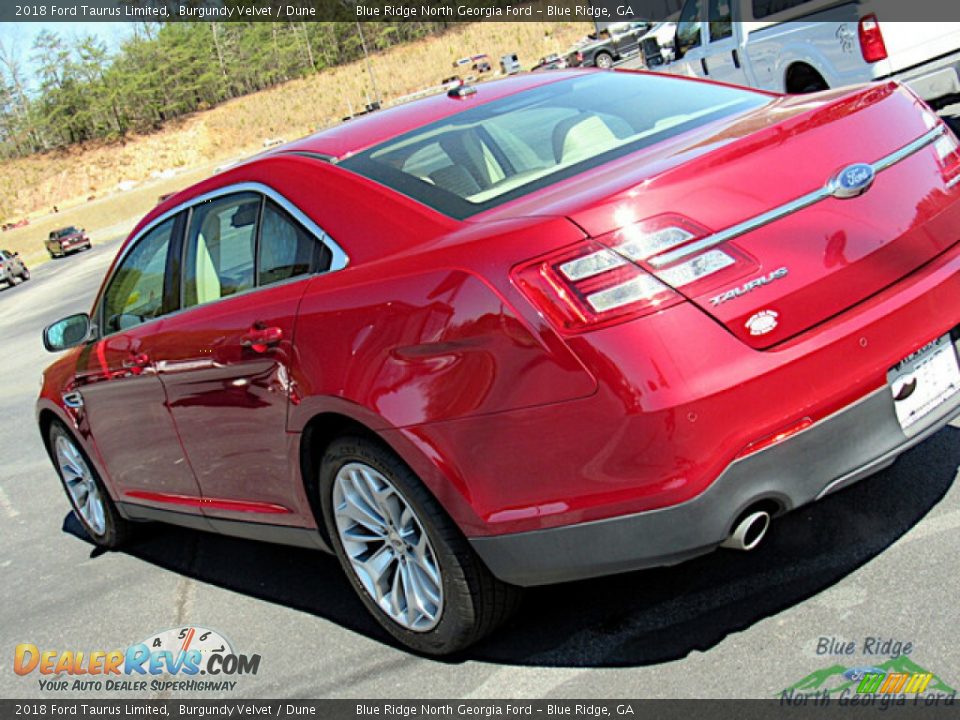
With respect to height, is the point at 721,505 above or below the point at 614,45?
above

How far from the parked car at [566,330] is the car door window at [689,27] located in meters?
7.98

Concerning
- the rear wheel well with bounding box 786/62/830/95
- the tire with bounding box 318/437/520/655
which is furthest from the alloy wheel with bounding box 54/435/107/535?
the rear wheel well with bounding box 786/62/830/95

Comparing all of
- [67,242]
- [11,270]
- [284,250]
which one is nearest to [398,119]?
[284,250]

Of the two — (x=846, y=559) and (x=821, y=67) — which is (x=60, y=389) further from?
(x=821, y=67)

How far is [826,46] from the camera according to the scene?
29.2 ft

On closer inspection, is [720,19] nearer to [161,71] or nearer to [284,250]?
[284,250]

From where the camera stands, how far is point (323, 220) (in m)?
3.55

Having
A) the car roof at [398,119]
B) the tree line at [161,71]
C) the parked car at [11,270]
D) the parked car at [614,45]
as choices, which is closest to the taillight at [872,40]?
the car roof at [398,119]

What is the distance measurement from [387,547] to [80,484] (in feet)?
9.53

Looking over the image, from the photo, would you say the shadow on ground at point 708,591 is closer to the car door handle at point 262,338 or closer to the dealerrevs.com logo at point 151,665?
the dealerrevs.com logo at point 151,665

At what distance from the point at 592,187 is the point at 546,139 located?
32.1 inches

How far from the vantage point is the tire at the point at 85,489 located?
555cm

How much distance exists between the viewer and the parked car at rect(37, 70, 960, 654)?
9.00 feet

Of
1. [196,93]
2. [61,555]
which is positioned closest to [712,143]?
[61,555]
